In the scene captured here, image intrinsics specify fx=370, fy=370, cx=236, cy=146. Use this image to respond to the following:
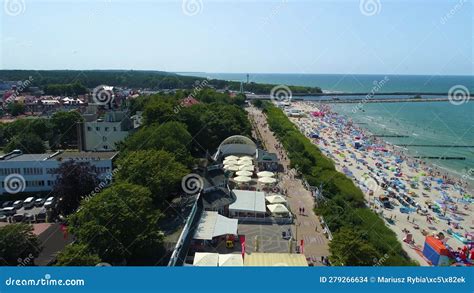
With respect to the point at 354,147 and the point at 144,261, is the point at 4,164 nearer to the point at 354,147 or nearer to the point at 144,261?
the point at 144,261

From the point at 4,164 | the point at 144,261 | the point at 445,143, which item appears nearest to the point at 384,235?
the point at 144,261

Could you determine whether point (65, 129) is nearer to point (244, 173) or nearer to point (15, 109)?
point (244, 173)

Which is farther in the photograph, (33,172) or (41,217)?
(33,172)

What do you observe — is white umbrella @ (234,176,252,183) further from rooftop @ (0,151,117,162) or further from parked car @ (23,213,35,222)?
parked car @ (23,213,35,222)

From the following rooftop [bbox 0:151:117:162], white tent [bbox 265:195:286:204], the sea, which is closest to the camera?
white tent [bbox 265:195:286:204]

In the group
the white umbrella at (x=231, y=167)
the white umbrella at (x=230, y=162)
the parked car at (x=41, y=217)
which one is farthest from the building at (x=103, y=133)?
the parked car at (x=41, y=217)

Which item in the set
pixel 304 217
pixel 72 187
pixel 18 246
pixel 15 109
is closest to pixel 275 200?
pixel 304 217

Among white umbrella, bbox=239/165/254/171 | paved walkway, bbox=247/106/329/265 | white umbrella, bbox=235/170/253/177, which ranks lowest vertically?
paved walkway, bbox=247/106/329/265

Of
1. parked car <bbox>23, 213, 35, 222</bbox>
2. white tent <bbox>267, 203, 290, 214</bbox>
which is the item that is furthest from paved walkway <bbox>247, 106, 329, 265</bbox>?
parked car <bbox>23, 213, 35, 222</bbox>
